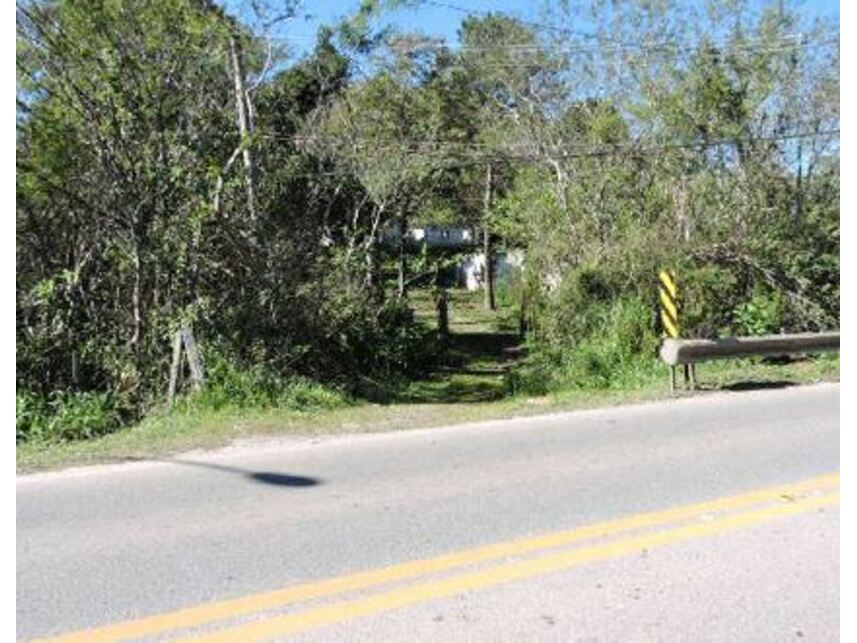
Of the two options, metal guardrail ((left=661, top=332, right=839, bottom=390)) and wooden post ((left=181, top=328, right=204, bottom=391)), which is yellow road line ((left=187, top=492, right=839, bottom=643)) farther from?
wooden post ((left=181, top=328, right=204, bottom=391))

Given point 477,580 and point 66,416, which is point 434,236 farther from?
point 477,580

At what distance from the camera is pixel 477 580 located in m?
4.70

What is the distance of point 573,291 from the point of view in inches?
653

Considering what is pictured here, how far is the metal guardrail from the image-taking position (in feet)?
39.5

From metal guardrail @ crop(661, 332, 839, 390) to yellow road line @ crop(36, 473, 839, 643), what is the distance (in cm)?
569

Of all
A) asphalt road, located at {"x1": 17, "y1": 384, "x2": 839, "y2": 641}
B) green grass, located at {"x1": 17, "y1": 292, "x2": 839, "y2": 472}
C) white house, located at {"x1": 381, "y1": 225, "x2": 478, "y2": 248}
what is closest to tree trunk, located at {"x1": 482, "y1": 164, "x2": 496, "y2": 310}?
white house, located at {"x1": 381, "y1": 225, "x2": 478, "y2": 248}

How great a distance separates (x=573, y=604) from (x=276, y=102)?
15569 mm

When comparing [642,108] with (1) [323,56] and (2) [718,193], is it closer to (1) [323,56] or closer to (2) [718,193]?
(2) [718,193]

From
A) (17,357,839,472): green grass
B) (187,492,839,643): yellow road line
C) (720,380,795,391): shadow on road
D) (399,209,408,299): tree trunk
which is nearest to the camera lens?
(187,492,839,643): yellow road line

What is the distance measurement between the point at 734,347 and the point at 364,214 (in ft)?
39.6

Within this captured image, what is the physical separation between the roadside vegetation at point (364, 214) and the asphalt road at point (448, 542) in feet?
6.60

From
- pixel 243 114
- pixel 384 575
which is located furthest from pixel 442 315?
pixel 384 575

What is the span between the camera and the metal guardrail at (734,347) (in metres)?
12.0

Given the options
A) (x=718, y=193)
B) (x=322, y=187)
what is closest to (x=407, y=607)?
(x=718, y=193)
